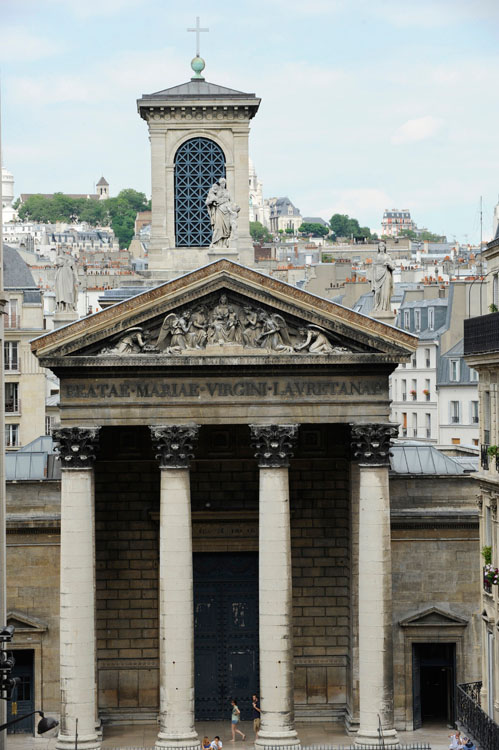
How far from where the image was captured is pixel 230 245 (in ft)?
175

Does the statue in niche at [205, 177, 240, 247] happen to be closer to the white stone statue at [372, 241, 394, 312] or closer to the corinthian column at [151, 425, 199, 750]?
the white stone statue at [372, 241, 394, 312]

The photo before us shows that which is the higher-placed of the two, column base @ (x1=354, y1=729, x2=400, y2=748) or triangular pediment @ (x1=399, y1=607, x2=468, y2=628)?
triangular pediment @ (x1=399, y1=607, x2=468, y2=628)

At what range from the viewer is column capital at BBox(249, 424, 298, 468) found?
49875 mm

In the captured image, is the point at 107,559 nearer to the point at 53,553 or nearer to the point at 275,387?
the point at 53,553

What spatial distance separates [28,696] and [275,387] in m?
13.7

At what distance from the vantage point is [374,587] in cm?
5009

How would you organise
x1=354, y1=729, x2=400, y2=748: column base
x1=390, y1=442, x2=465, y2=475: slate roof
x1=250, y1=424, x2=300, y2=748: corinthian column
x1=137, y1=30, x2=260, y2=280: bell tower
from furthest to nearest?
x1=137, y1=30, x2=260, y2=280: bell tower < x1=390, y1=442, x2=465, y2=475: slate roof < x1=354, y1=729, x2=400, y2=748: column base < x1=250, y1=424, x2=300, y2=748: corinthian column

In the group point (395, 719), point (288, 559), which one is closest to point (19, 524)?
point (288, 559)

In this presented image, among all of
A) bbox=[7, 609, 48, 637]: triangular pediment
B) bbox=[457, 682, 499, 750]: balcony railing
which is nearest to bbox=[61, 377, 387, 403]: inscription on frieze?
bbox=[7, 609, 48, 637]: triangular pediment

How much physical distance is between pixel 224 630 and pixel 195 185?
15985 millimetres

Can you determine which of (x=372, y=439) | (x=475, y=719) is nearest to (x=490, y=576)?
(x=475, y=719)

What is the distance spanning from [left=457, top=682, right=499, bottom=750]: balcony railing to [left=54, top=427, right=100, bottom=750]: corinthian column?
11.0m

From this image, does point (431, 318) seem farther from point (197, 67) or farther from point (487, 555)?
point (487, 555)

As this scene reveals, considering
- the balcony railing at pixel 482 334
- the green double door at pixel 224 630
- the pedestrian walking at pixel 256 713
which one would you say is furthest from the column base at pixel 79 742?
the balcony railing at pixel 482 334
